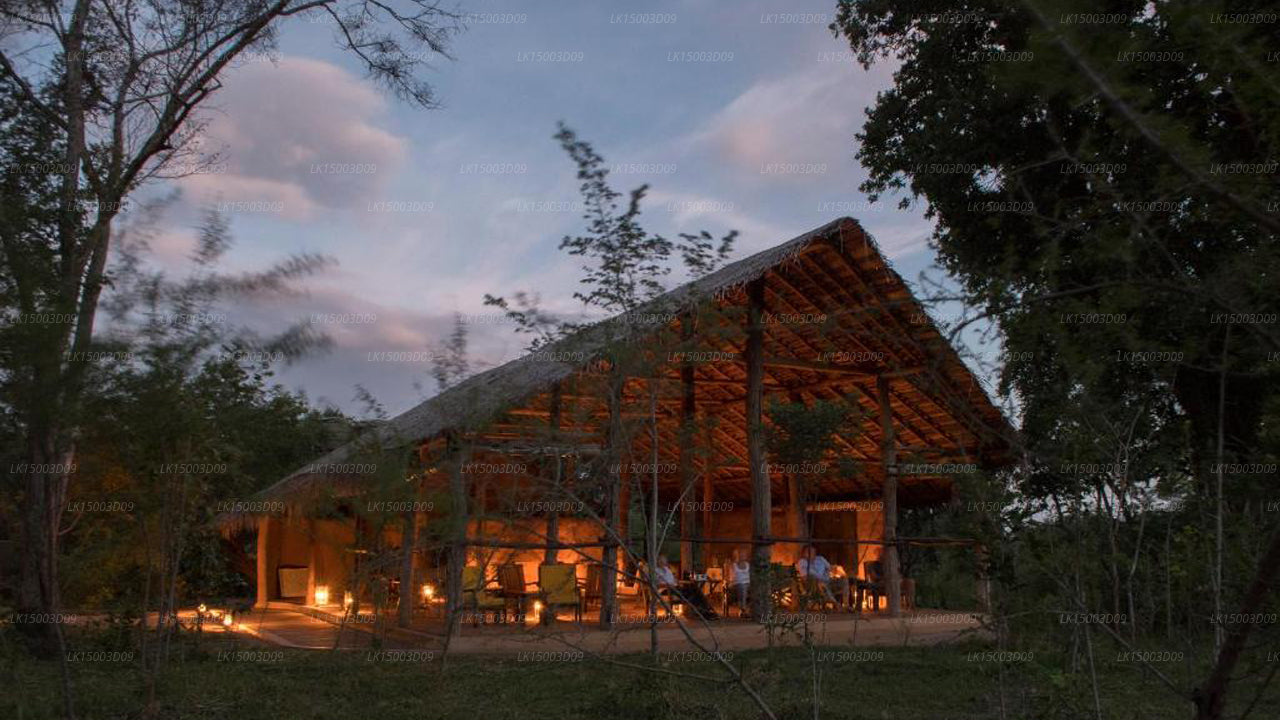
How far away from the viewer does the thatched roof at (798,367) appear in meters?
4.67

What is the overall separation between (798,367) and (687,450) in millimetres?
6017

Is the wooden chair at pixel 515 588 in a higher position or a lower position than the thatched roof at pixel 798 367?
lower

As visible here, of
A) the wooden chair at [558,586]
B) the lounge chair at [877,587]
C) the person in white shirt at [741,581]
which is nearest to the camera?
the wooden chair at [558,586]

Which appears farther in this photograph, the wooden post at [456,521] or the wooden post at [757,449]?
the wooden post at [757,449]

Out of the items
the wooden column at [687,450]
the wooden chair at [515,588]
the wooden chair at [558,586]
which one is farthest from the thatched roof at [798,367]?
the wooden chair at [558,586]

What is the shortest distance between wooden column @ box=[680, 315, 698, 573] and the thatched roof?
2.16ft

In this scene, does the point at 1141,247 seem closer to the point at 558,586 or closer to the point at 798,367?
the point at 558,586

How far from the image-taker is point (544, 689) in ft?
23.8

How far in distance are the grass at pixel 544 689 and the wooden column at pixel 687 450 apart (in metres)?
1.44

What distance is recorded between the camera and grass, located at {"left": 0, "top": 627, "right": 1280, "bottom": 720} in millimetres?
6012

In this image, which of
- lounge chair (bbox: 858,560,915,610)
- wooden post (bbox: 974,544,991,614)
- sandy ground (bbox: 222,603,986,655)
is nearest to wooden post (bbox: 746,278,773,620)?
sandy ground (bbox: 222,603,986,655)

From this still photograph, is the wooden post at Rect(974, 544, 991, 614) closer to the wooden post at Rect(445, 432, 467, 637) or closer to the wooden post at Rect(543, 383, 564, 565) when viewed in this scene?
the wooden post at Rect(543, 383, 564, 565)

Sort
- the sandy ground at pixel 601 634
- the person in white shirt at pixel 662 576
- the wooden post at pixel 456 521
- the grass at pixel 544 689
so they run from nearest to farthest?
the person in white shirt at pixel 662 576 < the grass at pixel 544 689 < the wooden post at pixel 456 521 < the sandy ground at pixel 601 634

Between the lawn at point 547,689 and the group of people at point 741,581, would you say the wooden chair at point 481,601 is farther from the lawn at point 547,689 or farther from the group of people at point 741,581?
the group of people at point 741,581
